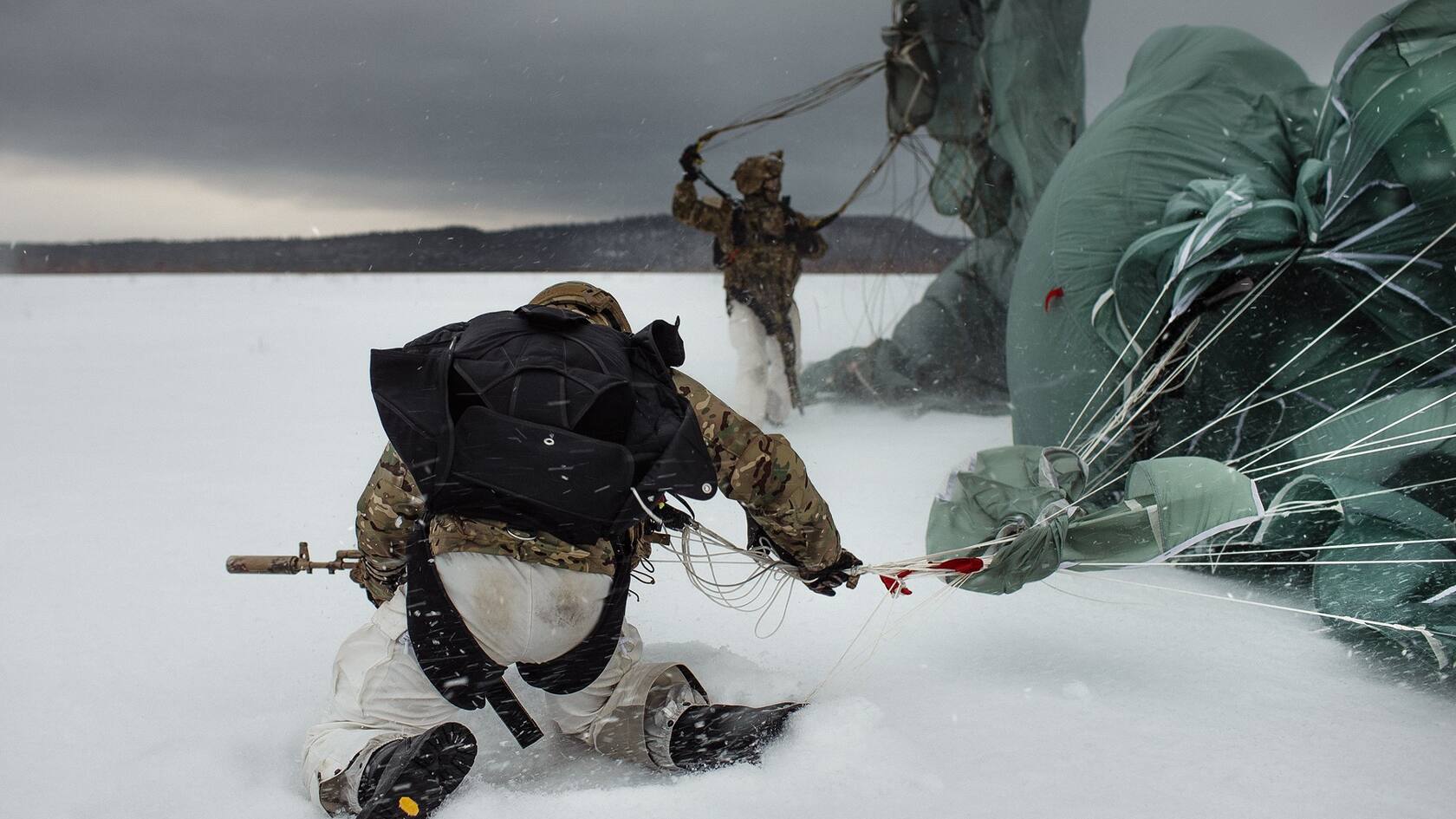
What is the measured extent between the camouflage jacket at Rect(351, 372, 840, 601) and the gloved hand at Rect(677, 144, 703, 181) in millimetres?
2824

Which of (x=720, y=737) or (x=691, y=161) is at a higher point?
(x=691, y=161)

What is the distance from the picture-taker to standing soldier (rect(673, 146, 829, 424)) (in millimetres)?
4812

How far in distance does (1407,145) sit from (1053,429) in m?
1.24

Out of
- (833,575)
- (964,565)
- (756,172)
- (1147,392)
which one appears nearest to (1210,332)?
(1147,392)

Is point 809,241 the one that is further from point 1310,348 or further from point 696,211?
point 1310,348

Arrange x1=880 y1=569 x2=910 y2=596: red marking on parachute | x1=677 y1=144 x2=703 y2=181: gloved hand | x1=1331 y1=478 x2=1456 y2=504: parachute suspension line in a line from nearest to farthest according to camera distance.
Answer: x1=880 y1=569 x2=910 y2=596: red marking on parachute, x1=1331 y1=478 x2=1456 y2=504: parachute suspension line, x1=677 y1=144 x2=703 y2=181: gloved hand

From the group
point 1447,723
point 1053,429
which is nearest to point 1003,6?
point 1053,429

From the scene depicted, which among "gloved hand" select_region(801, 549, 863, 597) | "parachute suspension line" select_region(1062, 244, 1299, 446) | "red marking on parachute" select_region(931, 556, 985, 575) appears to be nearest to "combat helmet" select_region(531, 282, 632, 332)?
"gloved hand" select_region(801, 549, 863, 597)

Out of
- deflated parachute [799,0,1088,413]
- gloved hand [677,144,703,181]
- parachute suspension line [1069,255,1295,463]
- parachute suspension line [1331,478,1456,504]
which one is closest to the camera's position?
parachute suspension line [1331,478,1456,504]

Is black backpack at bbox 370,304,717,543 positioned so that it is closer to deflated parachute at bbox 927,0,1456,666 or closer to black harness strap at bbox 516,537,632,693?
black harness strap at bbox 516,537,632,693

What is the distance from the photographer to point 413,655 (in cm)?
164

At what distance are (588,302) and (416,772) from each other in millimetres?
850

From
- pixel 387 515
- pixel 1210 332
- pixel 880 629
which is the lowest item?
pixel 880 629

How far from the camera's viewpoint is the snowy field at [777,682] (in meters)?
1.61
